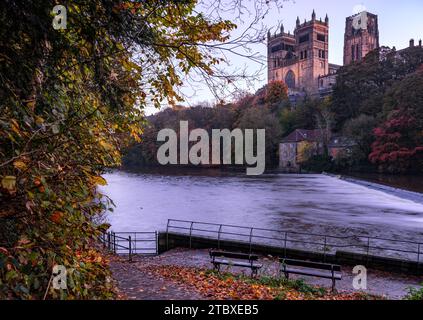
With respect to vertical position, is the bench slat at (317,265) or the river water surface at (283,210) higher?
the bench slat at (317,265)

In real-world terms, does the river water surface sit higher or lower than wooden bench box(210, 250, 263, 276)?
lower

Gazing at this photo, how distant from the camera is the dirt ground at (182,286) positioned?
27.4 feet

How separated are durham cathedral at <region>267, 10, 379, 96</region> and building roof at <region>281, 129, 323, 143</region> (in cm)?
4786

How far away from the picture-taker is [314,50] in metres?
142

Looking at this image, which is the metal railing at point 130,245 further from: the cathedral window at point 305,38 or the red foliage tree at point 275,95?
the cathedral window at point 305,38

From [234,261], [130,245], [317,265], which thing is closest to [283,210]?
[130,245]

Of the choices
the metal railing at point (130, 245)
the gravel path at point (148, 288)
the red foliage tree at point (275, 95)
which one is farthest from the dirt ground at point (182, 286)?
the red foliage tree at point (275, 95)

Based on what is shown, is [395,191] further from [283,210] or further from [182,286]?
[182,286]

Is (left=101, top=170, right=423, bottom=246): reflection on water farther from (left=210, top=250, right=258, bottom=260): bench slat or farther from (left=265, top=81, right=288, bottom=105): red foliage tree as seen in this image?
(left=265, top=81, right=288, bottom=105): red foliage tree

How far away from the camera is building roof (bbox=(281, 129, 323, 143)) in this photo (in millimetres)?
85500

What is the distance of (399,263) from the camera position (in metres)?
14.2

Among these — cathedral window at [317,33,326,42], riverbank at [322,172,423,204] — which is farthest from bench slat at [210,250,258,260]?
cathedral window at [317,33,326,42]

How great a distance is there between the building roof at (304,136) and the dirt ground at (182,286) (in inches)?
2864
